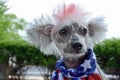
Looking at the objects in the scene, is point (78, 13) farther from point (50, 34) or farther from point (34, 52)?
point (34, 52)

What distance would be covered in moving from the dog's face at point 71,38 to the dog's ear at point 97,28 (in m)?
0.18

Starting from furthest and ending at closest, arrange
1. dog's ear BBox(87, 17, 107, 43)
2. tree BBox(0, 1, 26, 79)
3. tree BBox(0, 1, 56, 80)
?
tree BBox(0, 1, 26, 79)
tree BBox(0, 1, 56, 80)
dog's ear BBox(87, 17, 107, 43)

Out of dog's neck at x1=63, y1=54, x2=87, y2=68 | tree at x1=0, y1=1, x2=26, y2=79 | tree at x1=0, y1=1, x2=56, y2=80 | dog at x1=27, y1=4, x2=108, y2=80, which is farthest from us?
tree at x1=0, y1=1, x2=26, y2=79

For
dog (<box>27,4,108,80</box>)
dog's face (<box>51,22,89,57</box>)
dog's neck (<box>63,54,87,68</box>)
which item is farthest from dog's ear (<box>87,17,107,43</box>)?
dog's neck (<box>63,54,87,68</box>)

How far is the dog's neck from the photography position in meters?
4.66

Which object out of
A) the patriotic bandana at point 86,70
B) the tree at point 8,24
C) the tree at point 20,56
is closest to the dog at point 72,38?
the patriotic bandana at point 86,70

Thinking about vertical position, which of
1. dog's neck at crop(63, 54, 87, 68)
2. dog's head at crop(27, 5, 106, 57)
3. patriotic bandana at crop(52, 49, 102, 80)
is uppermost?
dog's head at crop(27, 5, 106, 57)

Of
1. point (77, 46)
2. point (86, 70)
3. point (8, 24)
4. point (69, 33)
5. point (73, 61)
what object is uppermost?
point (8, 24)

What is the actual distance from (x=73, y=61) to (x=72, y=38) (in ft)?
1.17

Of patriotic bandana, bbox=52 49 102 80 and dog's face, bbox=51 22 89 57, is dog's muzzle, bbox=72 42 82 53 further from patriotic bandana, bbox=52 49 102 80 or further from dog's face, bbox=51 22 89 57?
patriotic bandana, bbox=52 49 102 80

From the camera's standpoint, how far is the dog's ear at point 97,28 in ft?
15.6

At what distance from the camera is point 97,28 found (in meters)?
4.82

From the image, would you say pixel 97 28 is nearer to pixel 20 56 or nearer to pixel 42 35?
pixel 42 35

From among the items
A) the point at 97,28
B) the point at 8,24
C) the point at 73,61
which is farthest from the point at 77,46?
the point at 8,24
